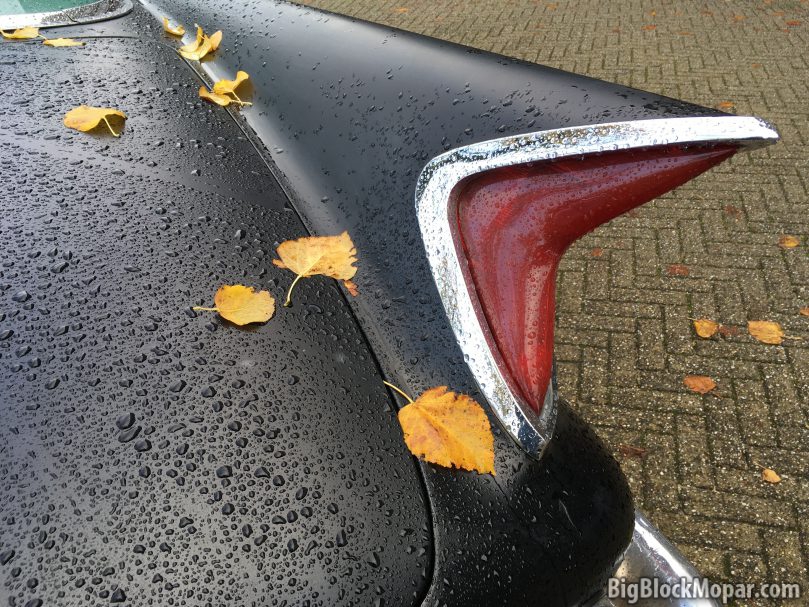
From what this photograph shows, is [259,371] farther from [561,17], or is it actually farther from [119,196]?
[561,17]

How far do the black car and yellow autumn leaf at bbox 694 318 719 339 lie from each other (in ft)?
4.92

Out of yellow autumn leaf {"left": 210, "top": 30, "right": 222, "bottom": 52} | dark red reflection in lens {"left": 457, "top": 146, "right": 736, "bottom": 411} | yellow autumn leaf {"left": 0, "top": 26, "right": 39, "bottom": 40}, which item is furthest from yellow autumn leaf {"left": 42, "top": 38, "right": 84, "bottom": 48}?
dark red reflection in lens {"left": 457, "top": 146, "right": 736, "bottom": 411}

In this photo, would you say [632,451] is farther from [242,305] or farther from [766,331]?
[242,305]

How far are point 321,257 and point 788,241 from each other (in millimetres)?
2857

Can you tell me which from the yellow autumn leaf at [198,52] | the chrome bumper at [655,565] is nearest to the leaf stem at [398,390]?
the chrome bumper at [655,565]

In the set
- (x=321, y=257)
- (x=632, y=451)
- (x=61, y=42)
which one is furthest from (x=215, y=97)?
(x=632, y=451)

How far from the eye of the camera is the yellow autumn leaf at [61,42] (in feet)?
5.33

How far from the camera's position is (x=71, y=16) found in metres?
1.94

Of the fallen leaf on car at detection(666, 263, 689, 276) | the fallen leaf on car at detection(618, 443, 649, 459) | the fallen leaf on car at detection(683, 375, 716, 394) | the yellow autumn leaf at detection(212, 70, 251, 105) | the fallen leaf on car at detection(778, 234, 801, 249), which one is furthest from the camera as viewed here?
the fallen leaf on car at detection(778, 234, 801, 249)

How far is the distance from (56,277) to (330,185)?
1.78 feet

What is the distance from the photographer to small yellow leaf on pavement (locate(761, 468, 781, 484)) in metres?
2.12

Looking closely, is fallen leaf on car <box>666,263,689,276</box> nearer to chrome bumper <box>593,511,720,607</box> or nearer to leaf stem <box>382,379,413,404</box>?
chrome bumper <box>593,511,720,607</box>

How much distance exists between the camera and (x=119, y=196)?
1.15 metres

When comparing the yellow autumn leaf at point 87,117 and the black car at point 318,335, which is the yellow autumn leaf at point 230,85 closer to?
the black car at point 318,335
